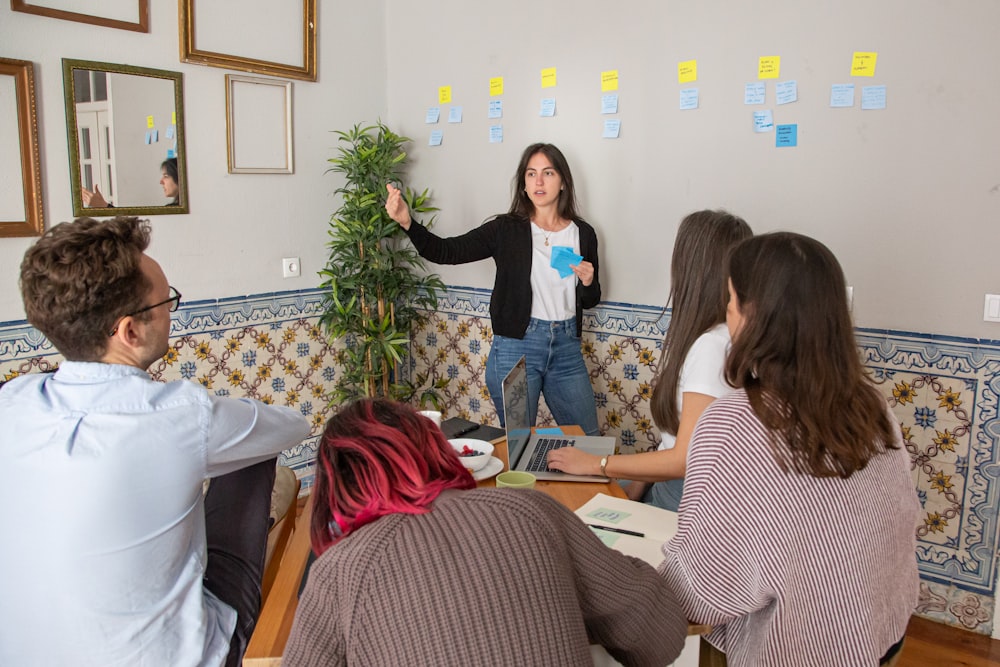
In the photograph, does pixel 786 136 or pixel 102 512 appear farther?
pixel 786 136

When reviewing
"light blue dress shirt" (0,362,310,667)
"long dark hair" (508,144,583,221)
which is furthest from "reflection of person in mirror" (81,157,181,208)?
"light blue dress shirt" (0,362,310,667)

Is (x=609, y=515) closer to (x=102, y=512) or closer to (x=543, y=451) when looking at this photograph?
(x=543, y=451)

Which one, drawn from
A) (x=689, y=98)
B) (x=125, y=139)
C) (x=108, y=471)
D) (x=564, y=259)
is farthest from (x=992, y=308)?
(x=125, y=139)

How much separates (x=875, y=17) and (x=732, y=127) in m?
0.62

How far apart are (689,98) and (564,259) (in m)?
0.84

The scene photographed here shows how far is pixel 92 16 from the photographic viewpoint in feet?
10.3

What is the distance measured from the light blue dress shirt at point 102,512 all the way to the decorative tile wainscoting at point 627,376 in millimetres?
2033

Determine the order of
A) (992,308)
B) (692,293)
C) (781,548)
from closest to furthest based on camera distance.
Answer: (781,548) < (692,293) < (992,308)

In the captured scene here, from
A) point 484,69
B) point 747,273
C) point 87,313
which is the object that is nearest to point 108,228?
point 87,313

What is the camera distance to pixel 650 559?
1476 mm

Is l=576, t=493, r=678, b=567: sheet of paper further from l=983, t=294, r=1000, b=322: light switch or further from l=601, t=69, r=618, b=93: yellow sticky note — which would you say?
l=601, t=69, r=618, b=93: yellow sticky note

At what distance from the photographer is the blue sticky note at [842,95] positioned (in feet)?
9.14

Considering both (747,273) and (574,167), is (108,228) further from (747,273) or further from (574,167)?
(574,167)

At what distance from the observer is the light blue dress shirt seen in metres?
1.29
